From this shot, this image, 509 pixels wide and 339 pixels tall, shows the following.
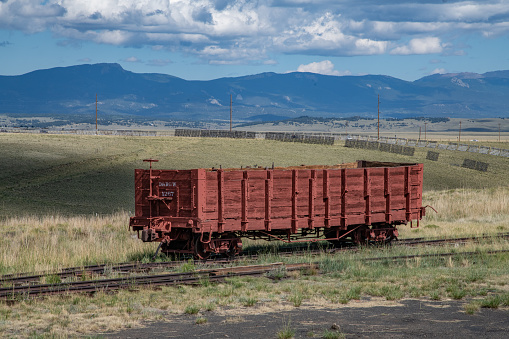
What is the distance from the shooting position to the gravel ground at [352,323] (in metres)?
11.0

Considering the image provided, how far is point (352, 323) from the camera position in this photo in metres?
11.6

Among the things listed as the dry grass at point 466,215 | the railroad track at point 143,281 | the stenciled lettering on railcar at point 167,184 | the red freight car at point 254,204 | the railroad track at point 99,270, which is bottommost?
the dry grass at point 466,215

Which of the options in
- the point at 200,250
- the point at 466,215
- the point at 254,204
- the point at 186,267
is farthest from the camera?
the point at 466,215

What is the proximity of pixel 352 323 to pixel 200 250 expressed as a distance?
7.20 metres

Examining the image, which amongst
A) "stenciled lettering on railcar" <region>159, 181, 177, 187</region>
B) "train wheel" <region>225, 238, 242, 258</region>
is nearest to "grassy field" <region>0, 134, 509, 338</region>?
"train wheel" <region>225, 238, 242, 258</region>

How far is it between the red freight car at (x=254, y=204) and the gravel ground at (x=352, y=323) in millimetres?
5312

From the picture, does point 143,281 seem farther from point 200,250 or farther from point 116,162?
point 116,162

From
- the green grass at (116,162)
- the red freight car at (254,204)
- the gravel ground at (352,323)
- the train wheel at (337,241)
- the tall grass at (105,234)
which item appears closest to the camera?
the gravel ground at (352,323)

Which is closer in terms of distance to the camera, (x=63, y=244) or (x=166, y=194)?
(x=166, y=194)

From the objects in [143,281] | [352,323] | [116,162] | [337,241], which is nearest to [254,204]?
[337,241]

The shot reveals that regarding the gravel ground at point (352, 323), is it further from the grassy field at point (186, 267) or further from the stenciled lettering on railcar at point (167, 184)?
the stenciled lettering on railcar at point (167, 184)

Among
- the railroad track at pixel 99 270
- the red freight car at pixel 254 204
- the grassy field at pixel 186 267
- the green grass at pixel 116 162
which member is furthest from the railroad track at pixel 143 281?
the green grass at pixel 116 162

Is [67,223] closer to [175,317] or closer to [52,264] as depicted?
[52,264]

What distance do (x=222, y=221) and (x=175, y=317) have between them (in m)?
5.67
